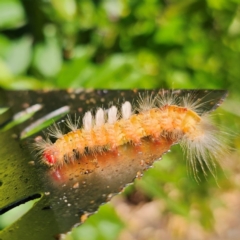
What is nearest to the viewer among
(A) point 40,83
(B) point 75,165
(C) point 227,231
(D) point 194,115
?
(B) point 75,165

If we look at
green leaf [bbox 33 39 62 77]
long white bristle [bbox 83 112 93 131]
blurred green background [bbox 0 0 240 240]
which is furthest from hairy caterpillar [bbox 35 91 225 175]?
green leaf [bbox 33 39 62 77]

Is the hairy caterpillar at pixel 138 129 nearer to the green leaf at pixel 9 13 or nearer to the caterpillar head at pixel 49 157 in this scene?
the caterpillar head at pixel 49 157

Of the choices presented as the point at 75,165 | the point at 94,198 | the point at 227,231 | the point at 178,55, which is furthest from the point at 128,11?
the point at 227,231

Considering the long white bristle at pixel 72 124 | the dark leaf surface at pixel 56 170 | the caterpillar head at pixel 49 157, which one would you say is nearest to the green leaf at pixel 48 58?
the dark leaf surface at pixel 56 170

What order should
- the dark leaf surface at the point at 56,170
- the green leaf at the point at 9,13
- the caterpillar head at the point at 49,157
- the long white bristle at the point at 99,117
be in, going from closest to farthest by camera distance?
1. the dark leaf surface at the point at 56,170
2. the caterpillar head at the point at 49,157
3. the long white bristle at the point at 99,117
4. the green leaf at the point at 9,13

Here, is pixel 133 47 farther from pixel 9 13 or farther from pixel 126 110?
pixel 126 110

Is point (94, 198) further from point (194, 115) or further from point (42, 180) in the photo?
point (194, 115)
